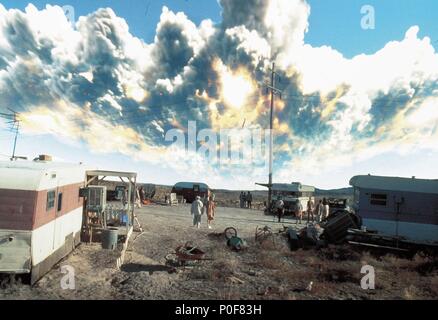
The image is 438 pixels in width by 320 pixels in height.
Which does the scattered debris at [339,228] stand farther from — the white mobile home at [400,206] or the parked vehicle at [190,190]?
the parked vehicle at [190,190]

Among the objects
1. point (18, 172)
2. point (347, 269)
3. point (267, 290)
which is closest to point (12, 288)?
point (18, 172)

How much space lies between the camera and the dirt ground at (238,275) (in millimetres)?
9547

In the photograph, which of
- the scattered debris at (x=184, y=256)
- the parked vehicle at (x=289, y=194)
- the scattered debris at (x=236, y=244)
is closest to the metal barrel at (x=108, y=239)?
the scattered debris at (x=184, y=256)

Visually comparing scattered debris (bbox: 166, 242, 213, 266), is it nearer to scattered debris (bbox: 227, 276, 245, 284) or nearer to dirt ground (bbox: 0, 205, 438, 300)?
dirt ground (bbox: 0, 205, 438, 300)

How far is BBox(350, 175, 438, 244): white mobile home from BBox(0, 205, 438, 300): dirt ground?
3.02 metres

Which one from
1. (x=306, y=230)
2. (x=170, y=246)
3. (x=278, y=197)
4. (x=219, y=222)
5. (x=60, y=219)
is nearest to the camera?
(x=60, y=219)

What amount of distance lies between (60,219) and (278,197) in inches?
912

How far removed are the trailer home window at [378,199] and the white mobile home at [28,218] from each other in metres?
14.6

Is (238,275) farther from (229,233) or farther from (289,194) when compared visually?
(289,194)

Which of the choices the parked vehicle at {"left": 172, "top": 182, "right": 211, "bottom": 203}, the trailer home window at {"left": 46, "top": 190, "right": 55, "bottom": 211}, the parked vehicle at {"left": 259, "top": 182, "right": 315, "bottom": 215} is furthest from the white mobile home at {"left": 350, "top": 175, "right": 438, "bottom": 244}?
the parked vehicle at {"left": 172, "top": 182, "right": 211, "bottom": 203}

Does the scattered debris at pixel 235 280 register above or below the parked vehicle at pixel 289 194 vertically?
below

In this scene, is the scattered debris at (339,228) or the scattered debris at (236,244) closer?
the scattered debris at (236,244)
